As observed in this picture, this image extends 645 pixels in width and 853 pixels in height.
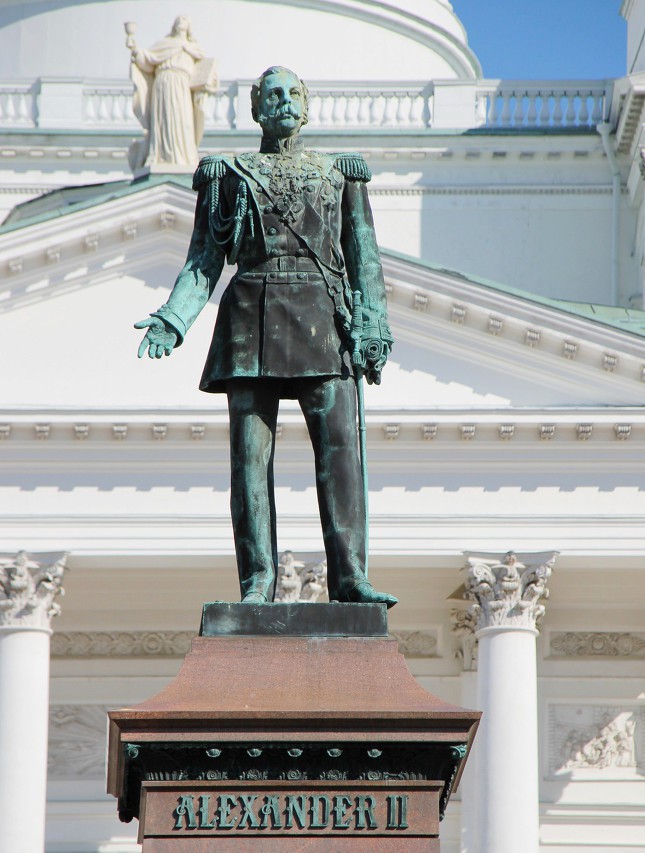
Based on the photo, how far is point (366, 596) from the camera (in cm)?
952

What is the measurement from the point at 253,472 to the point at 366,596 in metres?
0.80

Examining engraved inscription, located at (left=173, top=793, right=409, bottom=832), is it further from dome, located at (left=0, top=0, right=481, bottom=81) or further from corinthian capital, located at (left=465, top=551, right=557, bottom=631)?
dome, located at (left=0, top=0, right=481, bottom=81)

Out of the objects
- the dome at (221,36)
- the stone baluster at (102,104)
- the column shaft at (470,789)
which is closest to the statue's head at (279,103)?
the column shaft at (470,789)

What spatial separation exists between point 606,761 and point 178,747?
31291mm

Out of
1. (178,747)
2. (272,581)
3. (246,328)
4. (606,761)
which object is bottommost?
(178,747)

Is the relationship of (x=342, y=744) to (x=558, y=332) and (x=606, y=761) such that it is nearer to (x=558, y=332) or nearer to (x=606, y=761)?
(x=558, y=332)

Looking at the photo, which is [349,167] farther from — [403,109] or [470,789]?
[403,109]

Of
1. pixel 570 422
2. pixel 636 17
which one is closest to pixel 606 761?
pixel 570 422

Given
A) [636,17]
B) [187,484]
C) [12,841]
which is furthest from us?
[636,17]

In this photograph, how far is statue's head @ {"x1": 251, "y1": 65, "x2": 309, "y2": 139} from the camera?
1011cm

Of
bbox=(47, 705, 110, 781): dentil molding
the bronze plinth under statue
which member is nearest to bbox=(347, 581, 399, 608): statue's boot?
the bronze plinth under statue

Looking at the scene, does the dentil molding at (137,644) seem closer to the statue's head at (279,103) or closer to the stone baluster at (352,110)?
the stone baluster at (352,110)

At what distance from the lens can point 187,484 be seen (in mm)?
34312

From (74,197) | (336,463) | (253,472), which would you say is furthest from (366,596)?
(74,197)
